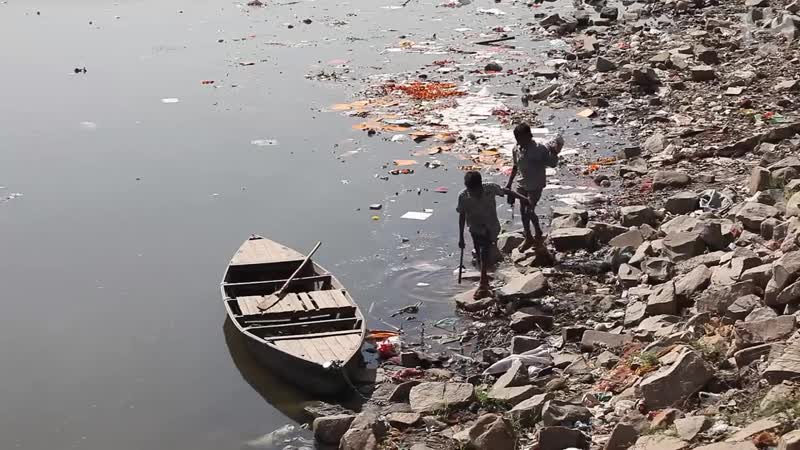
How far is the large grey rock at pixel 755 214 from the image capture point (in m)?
8.53

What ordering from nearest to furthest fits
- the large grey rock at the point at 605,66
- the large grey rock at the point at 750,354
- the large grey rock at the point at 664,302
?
the large grey rock at the point at 750,354, the large grey rock at the point at 664,302, the large grey rock at the point at 605,66

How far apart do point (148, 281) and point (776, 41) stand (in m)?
11.0

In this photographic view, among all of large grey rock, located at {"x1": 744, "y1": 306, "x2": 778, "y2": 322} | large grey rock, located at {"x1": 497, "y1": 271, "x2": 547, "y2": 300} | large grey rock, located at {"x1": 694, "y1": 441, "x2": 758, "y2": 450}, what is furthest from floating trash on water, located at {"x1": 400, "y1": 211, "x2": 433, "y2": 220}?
large grey rock, located at {"x1": 694, "y1": 441, "x2": 758, "y2": 450}

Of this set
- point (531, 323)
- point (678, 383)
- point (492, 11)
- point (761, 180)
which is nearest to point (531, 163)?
point (531, 323)

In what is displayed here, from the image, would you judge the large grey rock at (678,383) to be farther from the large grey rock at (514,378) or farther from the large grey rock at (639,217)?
the large grey rock at (639,217)

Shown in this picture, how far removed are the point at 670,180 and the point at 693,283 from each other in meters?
3.66

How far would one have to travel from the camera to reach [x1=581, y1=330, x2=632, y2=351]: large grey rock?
7562 millimetres

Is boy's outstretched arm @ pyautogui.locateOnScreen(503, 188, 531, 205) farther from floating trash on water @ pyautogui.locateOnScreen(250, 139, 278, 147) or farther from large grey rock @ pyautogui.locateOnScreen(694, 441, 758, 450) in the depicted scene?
floating trash on water @ pyautogui.locateOnScreen(250, 139, 278, 147)

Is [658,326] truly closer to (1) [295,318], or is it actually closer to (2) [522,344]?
(2) [522,344]

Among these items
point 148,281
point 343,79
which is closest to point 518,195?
point 148,281

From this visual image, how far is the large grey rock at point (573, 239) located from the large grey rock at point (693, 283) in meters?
2.16

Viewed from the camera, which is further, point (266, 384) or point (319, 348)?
point (266, 384)

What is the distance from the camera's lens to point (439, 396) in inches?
289

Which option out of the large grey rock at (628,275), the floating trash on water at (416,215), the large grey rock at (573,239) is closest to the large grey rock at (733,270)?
the large grey rock at (628,275)
